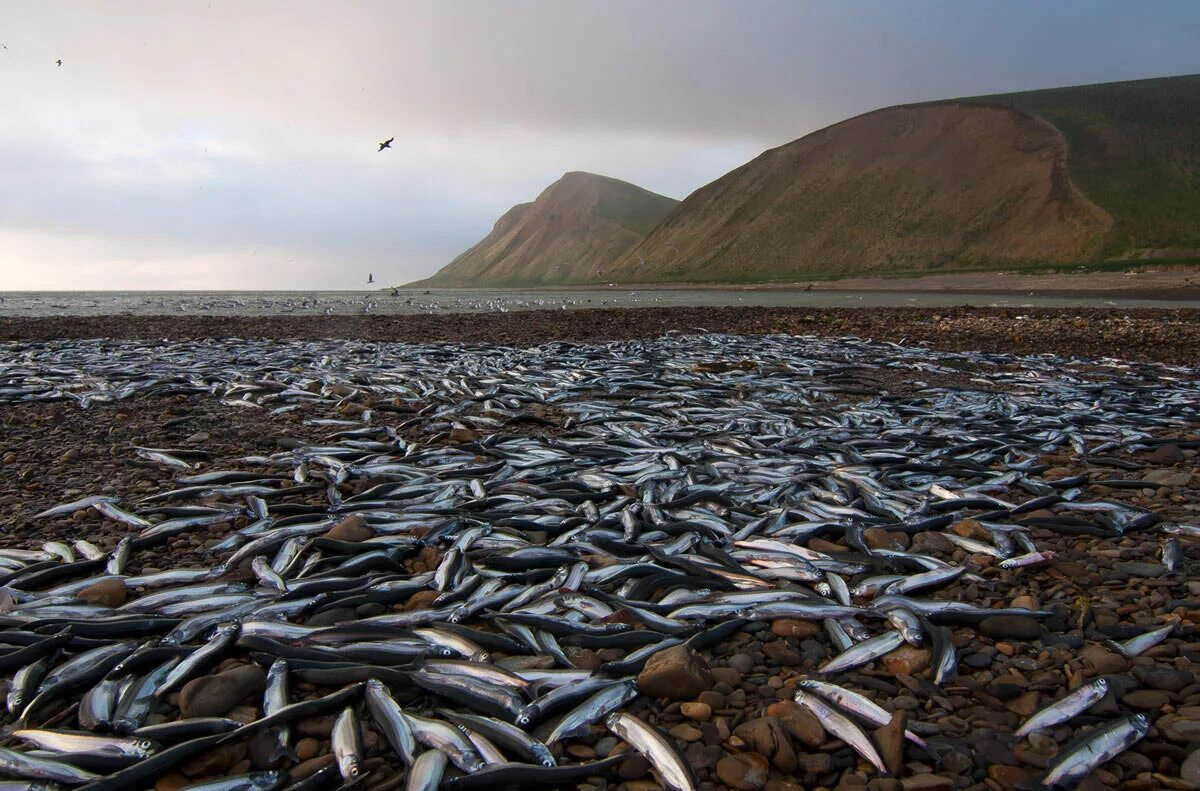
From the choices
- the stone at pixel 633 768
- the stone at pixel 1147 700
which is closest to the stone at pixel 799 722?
the stone at pixel 633 768

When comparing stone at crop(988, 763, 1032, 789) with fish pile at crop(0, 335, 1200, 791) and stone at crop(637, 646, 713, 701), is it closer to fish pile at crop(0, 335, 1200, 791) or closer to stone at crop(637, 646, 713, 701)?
fish pile at crop(0, 335, 1200, 791)

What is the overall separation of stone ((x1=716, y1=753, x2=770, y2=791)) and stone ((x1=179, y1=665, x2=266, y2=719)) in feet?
6.83

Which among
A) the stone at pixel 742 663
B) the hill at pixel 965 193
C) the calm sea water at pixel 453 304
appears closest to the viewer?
the stone at pixel 742 663

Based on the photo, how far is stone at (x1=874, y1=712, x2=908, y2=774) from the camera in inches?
113

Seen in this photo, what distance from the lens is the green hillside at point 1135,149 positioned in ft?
293

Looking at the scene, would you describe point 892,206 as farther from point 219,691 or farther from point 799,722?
point 219,691

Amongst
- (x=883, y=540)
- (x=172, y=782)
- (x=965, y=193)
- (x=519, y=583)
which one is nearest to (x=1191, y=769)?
(x=883, y=540)

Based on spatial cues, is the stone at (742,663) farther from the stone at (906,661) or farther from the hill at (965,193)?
the hill at (965,193)

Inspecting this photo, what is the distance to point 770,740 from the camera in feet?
9.79

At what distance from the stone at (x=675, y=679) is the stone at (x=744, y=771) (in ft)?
1.31

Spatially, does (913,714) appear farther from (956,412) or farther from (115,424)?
(115,424)

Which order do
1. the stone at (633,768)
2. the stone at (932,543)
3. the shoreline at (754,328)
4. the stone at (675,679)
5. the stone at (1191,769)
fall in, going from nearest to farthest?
the stone at (1191,769) < the stone at (633,768) < the stone at (675,679) < the stone at (932,543) < the shoreline at (754,328)

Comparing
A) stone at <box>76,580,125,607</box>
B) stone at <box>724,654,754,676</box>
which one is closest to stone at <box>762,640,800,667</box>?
stone at <box>724,654,754,676</box>

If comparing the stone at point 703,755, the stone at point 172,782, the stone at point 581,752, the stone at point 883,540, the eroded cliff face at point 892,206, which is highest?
the eroded cliff face at point 892,206
